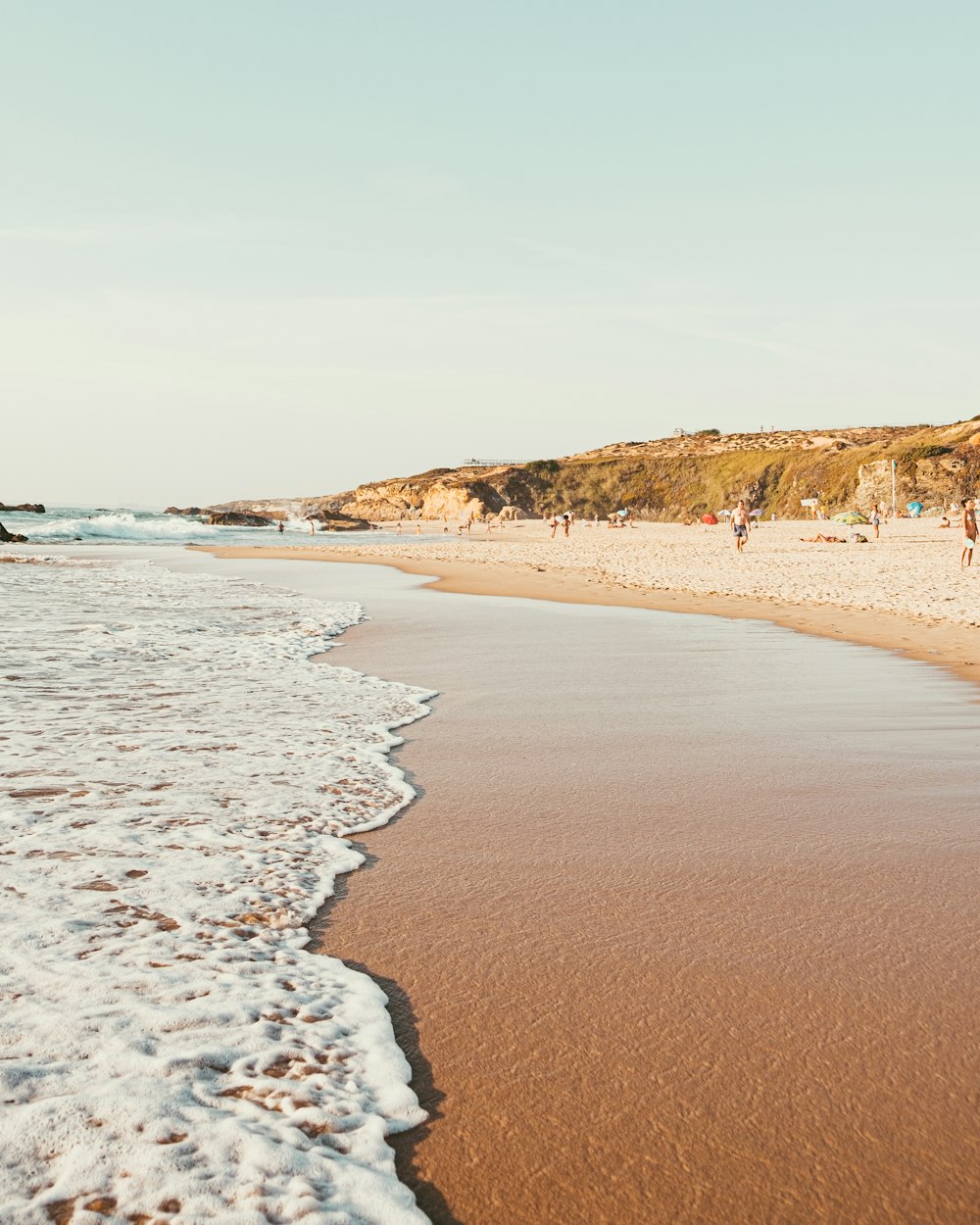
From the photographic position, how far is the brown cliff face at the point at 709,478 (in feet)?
262

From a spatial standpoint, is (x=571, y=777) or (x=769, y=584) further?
(x=769, y=584)

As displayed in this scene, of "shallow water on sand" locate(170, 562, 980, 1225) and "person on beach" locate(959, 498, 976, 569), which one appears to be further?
"person on beach" locate(959, 498, 976, 569)

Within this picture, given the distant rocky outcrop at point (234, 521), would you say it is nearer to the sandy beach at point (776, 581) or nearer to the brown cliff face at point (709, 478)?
the brown cliff face at point (709, 478)

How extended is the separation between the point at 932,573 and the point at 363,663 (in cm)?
1638

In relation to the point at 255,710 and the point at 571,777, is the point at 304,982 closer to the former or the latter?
the point at 571,777

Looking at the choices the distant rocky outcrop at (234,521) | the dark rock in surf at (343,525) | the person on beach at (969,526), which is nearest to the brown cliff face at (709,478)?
the dark rock in surf at (343,525)

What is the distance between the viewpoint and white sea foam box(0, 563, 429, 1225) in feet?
7.45

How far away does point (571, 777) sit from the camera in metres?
5.76

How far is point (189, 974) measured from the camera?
3289 mm

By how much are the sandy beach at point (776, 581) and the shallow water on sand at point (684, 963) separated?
497 cm

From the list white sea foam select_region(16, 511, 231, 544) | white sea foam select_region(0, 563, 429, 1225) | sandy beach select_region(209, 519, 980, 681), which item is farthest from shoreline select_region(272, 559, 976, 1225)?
white sea foam select_region(16, 511, 231, 544)

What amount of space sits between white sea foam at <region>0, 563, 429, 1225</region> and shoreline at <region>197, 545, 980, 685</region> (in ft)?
20.9

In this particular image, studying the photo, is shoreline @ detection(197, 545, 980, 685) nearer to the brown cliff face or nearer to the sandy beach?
the sandy beach

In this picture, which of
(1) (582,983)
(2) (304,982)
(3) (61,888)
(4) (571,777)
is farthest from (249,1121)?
(4) (571,777)
